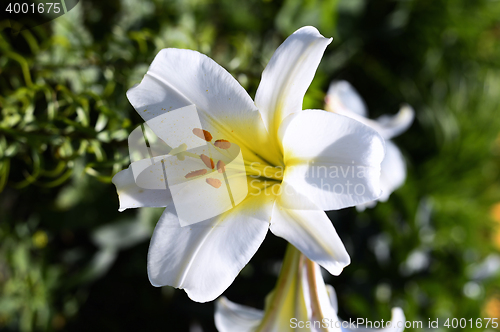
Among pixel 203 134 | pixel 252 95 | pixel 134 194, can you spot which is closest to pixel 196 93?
pixel 203 134

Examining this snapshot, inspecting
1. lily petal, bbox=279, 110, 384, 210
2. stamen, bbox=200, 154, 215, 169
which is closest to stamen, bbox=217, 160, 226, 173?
stamen, bbox=200, 154, 215, 169

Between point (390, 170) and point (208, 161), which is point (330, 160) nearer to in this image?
point (208, 161)

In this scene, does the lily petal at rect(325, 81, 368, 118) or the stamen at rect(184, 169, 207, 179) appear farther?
the lily petal at rect(325, 81, 368, 118)

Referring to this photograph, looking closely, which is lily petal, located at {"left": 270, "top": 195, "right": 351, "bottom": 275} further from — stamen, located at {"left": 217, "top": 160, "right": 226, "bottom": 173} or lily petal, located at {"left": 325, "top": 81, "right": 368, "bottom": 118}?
lily petal, located at {"left": 325, "top": 81, "right": 368, "bottom": 118}

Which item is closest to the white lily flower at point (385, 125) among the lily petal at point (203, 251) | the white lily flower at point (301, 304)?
the white lily flower at point (301, 304)

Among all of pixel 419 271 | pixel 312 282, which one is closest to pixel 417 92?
pixel 419 271

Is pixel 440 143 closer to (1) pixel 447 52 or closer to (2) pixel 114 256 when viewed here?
(1) pixel 447 52

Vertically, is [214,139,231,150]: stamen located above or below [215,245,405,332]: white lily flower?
above
